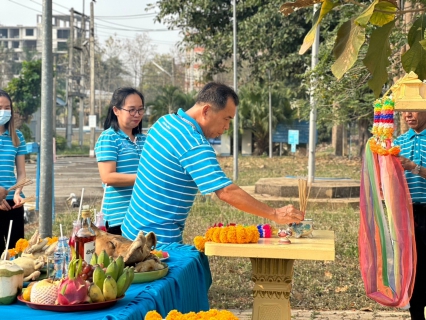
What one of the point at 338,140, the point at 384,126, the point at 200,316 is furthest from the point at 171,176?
the point at 338,140

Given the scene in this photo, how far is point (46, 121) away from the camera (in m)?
6.53

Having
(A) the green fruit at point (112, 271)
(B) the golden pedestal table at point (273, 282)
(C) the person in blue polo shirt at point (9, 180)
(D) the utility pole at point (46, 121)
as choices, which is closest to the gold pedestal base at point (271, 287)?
(B) the golden pedestal table at point (273, 282)

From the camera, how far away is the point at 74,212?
1263 cm

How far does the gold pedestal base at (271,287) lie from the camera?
167 inches

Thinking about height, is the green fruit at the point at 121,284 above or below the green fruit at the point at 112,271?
below

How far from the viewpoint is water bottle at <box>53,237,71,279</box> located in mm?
3076

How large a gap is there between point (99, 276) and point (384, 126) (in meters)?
2.65

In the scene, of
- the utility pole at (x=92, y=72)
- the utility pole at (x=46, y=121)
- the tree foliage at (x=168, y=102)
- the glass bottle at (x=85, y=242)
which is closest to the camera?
the glass bottle at (x=85, y=242)

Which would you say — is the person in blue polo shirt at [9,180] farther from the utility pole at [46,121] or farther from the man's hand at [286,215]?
the man's hand at [286,215]

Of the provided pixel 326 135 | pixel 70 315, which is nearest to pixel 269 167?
pixel 326 135

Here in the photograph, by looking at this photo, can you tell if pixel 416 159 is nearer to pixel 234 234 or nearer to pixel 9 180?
pixel 234 234

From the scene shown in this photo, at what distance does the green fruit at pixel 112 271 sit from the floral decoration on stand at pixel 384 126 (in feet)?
8.38

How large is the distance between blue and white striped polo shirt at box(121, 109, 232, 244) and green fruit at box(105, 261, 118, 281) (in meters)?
0.98

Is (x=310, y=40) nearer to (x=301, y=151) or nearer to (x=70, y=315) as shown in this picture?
(x=70, y=315)
